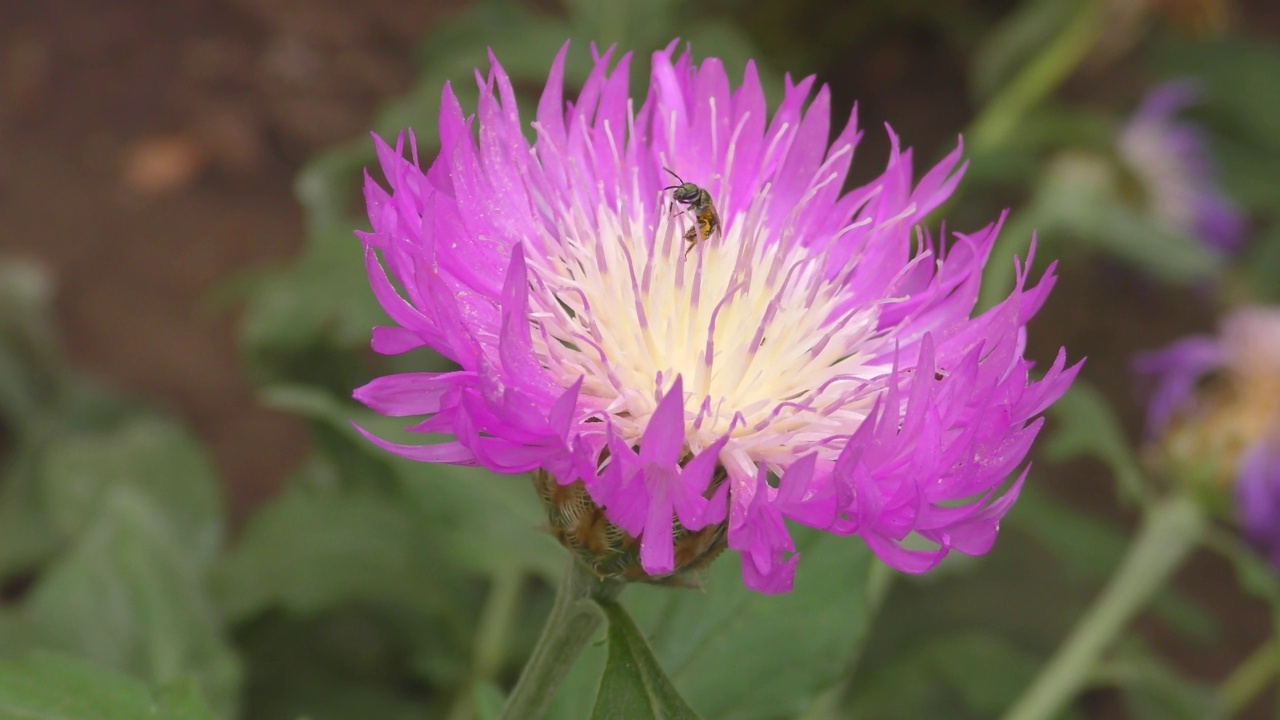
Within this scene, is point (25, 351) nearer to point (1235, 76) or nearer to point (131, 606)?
point (131, 606)

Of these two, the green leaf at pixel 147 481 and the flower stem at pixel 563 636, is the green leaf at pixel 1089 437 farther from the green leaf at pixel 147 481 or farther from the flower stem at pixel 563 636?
the green leaf at pixel 147 481

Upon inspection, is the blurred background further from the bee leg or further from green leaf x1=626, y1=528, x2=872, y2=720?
the bee leg

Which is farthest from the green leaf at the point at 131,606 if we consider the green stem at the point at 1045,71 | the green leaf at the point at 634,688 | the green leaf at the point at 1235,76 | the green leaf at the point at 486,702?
the green leaf at the point at 1235,76

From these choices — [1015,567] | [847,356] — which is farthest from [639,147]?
[1015,567]

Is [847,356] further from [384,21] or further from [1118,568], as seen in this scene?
[384,21]

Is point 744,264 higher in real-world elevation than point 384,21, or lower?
higher

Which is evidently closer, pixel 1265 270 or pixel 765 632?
pixel 765 632

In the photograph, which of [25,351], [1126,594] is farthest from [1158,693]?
[25,351]
